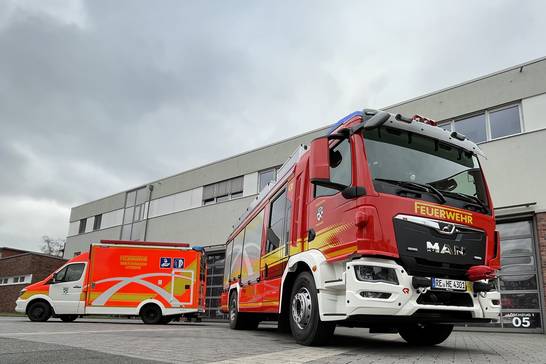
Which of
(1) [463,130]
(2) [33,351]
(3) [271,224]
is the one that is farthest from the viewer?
(1) [463,130]

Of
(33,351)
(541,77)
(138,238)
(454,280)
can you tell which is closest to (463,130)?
(541,77)

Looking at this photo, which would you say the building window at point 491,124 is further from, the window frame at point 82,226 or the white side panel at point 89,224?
the window frame at point 82,226

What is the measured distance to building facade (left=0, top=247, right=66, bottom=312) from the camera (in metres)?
30.3

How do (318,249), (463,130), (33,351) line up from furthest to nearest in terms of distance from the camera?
(463,130) → (318,249) → (33,351)

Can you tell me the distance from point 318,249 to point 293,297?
92cm

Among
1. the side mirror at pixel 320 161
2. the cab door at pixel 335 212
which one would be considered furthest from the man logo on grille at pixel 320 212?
the side mirror at pixel 320 161

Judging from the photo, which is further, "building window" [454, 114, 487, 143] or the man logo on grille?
"building window" [454, 114, 487, 143]

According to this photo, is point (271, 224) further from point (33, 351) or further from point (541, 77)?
point (541, 77)

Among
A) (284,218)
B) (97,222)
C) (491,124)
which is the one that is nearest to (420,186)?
(284,218)

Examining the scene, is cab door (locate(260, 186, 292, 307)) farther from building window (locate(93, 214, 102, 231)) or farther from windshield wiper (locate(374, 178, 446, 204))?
building window (locate(93, 214, 102, 231))

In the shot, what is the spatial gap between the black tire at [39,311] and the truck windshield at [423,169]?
42.0 feet

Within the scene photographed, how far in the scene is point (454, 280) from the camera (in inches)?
205

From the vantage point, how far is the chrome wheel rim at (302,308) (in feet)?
18.9

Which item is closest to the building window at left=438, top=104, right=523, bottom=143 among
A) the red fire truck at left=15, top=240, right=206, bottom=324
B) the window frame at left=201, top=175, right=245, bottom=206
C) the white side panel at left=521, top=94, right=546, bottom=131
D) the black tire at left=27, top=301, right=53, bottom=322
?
the white side panel at left=521, top=94, right=546, bottom=131
